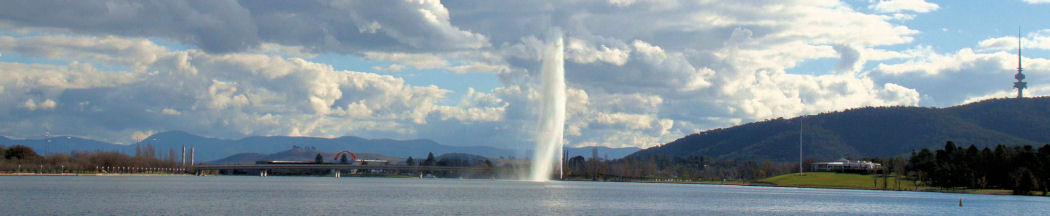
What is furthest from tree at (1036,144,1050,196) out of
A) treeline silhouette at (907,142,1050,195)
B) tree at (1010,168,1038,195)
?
tree at (1010,168,1038,195)

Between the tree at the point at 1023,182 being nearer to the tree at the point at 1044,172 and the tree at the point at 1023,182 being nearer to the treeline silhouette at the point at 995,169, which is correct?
the treeline silhouette at the point at 995,169

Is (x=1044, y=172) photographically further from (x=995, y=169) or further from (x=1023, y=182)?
(x=995, y=169)

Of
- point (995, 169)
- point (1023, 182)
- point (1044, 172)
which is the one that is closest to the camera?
point (1023, 182)

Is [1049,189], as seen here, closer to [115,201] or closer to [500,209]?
[500,209]

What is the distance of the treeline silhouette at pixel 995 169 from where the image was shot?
145375mm

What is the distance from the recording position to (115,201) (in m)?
83.7

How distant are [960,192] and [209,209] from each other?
5196 inches

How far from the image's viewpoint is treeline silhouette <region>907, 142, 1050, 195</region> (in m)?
145

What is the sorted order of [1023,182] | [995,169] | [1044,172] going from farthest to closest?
[995,169] → [1044,172] → [1023,182]

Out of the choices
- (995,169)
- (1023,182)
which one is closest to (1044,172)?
(1023,182)

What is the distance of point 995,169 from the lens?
160 m

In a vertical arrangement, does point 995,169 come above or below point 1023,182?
above

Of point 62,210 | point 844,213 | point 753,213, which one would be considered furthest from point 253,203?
point 844,213

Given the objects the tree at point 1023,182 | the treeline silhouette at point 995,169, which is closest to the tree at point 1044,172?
the treeline silhouette at point 995,169
